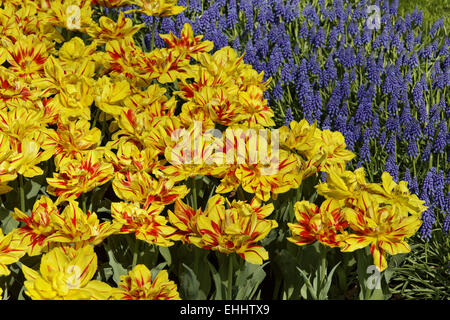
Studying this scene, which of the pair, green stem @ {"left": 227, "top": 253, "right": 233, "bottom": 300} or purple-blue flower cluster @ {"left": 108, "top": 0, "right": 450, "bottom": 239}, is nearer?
green stem @ {"left": 227, "top": 253, "right": 233, "bottom": 300}

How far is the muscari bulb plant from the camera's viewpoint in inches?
51.1

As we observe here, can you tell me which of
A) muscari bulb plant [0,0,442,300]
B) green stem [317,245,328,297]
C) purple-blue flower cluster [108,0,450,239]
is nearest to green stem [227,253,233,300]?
muscari bulb plant [0,0,442,300]

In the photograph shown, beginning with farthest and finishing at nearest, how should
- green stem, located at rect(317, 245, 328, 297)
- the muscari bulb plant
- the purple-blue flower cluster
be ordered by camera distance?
the purple-blue flower cluster, green stem, located at rect(317, 245, 328, 297), the muscari bulb plant

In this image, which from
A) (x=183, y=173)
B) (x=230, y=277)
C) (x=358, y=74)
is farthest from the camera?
(x=358, y=74)

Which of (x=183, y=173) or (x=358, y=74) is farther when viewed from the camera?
(x=358, y=74)

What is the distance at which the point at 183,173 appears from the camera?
148 cm

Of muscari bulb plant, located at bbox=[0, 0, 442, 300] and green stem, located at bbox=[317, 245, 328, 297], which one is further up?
muscari bulb plant, located at bbox=[0, 0, 442, 300]

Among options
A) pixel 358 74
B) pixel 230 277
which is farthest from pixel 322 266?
pixel 358 74

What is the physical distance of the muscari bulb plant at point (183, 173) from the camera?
4.26ft

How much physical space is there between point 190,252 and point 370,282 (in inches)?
18.6

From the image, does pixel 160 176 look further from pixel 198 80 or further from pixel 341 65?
pixel 341 65

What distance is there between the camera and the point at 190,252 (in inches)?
60.1

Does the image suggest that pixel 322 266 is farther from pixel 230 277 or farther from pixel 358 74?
pixel 358 74

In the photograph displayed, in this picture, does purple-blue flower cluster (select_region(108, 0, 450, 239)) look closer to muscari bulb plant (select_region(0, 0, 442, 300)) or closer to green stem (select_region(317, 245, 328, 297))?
muscari bulb plant (select_region(0, 0, 442, 300))
